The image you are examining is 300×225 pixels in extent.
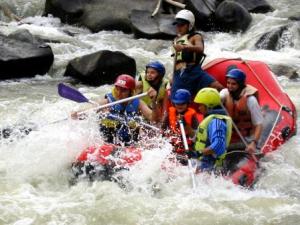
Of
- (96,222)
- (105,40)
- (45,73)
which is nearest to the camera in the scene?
(96,222)

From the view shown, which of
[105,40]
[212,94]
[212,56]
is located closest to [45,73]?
[105,40]

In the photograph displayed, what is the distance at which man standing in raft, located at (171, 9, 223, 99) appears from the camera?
6.37 m

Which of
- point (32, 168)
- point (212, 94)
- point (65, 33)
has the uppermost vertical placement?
point (212, 94)

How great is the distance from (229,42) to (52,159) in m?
7.93

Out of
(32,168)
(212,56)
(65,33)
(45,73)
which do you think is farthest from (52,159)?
(65,33)

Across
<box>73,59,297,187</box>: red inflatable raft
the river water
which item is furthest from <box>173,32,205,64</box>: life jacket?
the river water

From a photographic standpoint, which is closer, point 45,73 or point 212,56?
point 45,73

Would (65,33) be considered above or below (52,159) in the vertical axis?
below

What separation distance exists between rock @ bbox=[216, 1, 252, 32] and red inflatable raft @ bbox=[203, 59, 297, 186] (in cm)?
647

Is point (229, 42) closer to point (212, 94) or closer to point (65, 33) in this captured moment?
point (65, 33)

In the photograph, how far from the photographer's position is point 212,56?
11.9 metres

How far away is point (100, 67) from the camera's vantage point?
9.94m

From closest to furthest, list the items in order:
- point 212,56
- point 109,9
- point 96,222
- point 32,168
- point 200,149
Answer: point 96,222, point 200,149, point 32,168, point 212,56, point 109,9

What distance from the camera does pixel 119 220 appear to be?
505 cm
